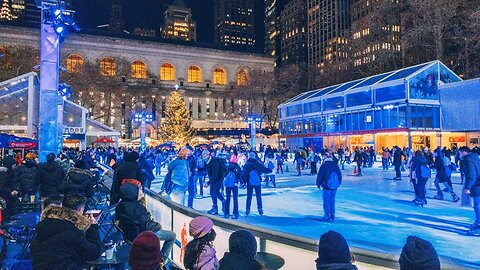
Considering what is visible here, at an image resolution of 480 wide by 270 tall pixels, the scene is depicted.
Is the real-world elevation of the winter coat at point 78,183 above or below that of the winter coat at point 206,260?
above

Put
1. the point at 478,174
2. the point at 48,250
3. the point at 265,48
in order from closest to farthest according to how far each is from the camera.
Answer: the point at 48,250 < the point at 478,174 < the point at 265,48

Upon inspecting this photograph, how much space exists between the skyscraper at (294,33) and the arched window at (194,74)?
2453 inches

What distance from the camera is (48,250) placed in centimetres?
289

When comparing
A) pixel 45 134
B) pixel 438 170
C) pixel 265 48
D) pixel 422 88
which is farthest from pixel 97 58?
pixel 265 48

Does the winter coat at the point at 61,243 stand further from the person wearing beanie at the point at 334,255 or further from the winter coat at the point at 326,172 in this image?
the winter coat at the point at 326,172

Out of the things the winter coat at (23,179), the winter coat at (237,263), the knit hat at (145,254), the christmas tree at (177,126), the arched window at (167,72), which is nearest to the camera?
the winter coat at (237,263)

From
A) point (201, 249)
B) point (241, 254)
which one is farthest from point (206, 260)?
point (241, 254)

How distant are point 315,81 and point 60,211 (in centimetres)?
6268

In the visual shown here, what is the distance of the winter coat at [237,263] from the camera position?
2.53 meters

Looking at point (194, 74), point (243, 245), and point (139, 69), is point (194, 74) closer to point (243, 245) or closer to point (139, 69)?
point (139, 69)

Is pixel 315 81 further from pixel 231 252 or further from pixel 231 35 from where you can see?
pixel 231 35

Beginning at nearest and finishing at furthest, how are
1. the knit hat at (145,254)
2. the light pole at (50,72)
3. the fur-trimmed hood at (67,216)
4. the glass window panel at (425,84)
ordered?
the knit hat at (145,254)
the fur-trimmed hood at (67,216)
the light pole at (50,72)
the glass window panel at (425,84)

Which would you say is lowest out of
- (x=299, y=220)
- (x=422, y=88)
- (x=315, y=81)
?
(x=299, y=220)

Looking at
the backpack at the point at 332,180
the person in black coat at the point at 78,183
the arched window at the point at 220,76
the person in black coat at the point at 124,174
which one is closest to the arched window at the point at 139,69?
the arched window at the point at 220,76
